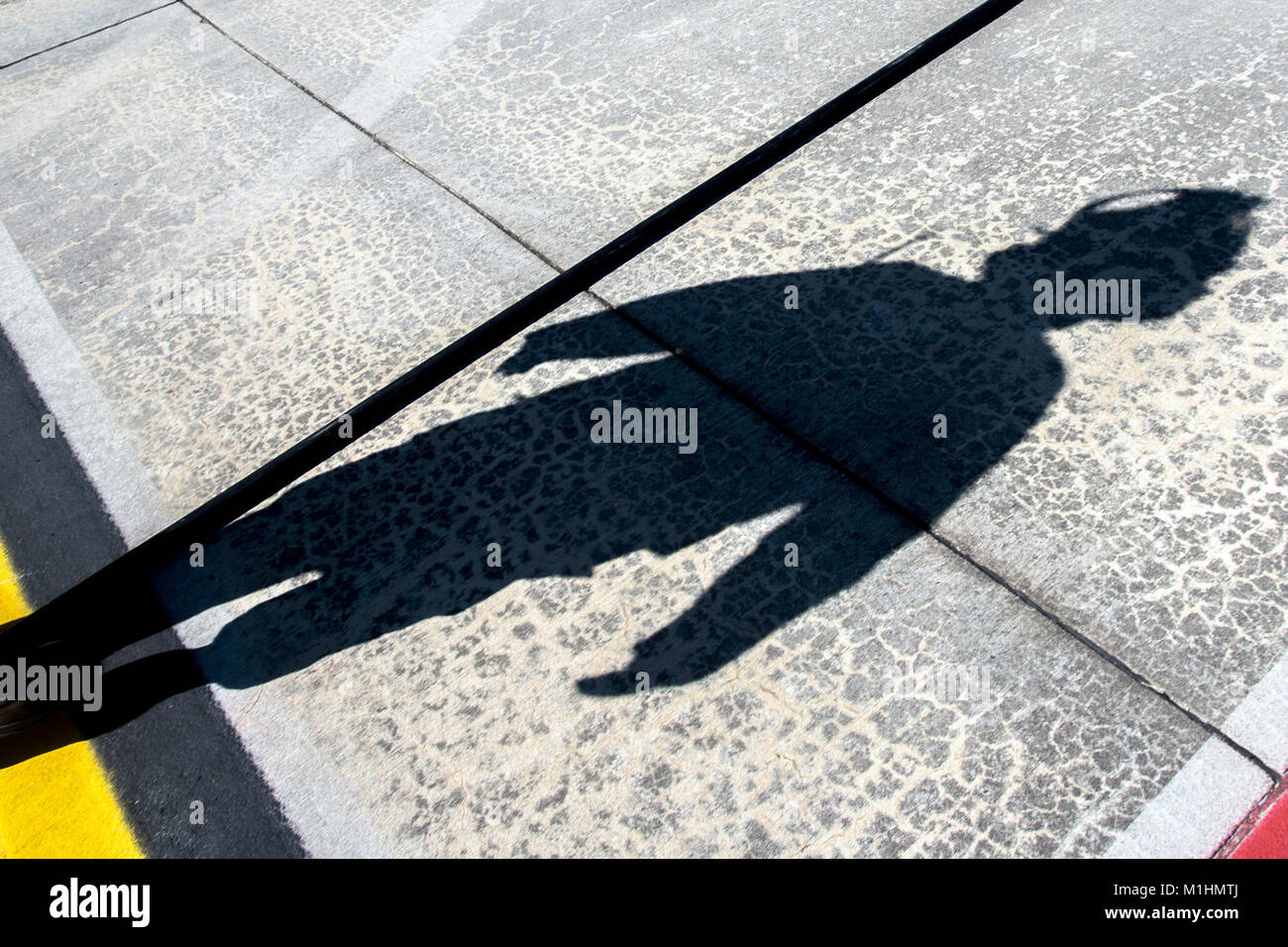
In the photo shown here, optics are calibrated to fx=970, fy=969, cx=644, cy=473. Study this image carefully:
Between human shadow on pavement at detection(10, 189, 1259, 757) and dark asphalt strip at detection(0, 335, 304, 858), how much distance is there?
4.1 inches

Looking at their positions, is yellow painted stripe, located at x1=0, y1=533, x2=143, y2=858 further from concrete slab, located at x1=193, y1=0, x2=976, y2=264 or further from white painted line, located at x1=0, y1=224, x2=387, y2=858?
concrete slab, located at x1=193, y1=0, x2=976, y2=264

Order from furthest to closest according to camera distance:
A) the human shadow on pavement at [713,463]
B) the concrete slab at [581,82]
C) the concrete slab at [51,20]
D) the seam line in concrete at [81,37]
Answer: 1. the concrete slab at [51,20]
2. the seam line in concrete at [81,37]
3. the concrete slab at [581,82]
4. the human shadow on pavement at [713,463]

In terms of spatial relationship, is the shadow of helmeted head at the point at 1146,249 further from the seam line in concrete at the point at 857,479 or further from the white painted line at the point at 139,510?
the white painted line at the point at 139,510

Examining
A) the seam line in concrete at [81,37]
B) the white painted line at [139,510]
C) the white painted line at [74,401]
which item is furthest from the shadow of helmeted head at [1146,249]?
the seam line in concrete at [81,37]

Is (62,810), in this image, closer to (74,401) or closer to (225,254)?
(74,401)

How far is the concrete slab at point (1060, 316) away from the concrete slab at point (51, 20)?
13.0 ft

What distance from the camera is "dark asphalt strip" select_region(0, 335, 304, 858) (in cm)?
220

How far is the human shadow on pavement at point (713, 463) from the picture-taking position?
8.11 feet

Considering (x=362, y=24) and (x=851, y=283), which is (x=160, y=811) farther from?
(x=362, y=24)

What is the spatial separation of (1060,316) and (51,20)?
561cm

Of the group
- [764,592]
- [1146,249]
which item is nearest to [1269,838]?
[764,592]

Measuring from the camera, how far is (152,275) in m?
3.64

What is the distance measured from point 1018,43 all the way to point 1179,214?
4.17 feet

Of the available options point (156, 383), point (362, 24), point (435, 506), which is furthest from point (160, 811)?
point (362, 24)
